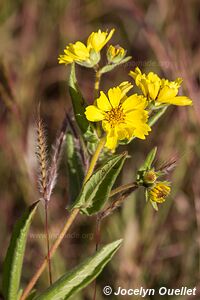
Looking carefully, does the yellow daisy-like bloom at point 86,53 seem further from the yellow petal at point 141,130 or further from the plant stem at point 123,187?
the plant stem at point 123,187

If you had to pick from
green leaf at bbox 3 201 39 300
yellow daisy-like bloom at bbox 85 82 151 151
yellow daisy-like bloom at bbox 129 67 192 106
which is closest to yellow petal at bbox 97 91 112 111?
yellow daisy-like bloom at bbox 85 82 151 151

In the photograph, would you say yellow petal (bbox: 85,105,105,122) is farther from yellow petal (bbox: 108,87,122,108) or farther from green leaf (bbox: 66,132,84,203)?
green leaf (bbox: 66,132,84,203)

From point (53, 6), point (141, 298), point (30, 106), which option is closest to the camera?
point (141, 298)

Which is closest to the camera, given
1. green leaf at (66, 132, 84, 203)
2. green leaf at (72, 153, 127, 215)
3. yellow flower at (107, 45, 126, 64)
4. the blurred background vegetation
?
green leaf at (72, 153, 127, 215)

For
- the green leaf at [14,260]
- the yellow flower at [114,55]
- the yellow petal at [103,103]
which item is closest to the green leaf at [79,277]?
the green leaf at [14,260]

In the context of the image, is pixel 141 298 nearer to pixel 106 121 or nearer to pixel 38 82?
pixel 106 121

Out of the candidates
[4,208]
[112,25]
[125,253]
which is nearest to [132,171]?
[125,253]
